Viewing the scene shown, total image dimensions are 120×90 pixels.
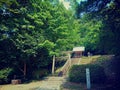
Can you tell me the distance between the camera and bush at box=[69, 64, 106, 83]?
63.1 ft

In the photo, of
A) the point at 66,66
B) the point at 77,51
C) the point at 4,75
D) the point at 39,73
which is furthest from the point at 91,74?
the point at 77,51

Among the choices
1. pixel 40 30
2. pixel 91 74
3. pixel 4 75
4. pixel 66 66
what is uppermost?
pixel 40 30

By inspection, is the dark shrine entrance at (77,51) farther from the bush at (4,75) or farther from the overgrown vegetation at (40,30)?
the bush at (4,75)

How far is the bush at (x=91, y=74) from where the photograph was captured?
19.2 metres

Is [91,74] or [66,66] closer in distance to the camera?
[91,74]

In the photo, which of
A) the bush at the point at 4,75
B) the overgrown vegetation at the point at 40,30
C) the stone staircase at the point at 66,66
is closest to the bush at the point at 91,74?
the overgrown vegetation at the point at 40,30

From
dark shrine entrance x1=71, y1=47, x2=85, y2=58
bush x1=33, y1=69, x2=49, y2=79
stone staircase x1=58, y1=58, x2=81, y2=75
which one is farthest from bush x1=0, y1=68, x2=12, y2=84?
dark shrine entrance x1=71, y1=47, x2=85, y2=58

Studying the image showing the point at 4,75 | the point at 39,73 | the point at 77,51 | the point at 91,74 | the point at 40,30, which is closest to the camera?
the point at 91,74

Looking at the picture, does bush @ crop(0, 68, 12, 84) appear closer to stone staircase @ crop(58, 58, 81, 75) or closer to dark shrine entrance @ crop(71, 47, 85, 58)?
stone staircase @ crop(58, 58, 81, 75)

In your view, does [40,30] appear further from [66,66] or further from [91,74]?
[91,74]

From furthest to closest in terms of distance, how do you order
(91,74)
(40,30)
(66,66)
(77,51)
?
(77,51)
(66,66)
(40,30)
(91,74)

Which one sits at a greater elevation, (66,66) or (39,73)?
(66,66)

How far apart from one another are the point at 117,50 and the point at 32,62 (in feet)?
39.9

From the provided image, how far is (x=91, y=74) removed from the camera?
63.3 ft
